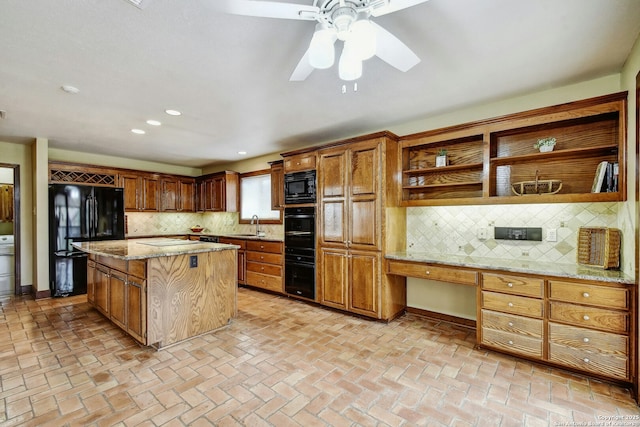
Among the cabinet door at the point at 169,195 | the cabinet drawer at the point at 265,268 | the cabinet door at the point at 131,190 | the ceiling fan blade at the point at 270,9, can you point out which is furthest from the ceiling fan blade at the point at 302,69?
the cabinet door at the point at 169,195

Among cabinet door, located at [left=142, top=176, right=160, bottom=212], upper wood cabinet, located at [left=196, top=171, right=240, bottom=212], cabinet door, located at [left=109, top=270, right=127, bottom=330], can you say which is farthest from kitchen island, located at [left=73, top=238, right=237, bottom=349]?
upper wood cabinet, located at [left=196, top=171, right=240, bottom=212]

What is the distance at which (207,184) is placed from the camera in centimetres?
632

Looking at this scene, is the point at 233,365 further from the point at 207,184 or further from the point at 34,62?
the point at 207,184

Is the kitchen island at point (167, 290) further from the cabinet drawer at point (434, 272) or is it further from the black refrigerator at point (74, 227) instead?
the cabinet drawer at point (434, 272)

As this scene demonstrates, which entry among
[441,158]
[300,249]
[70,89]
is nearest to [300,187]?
[300,249]

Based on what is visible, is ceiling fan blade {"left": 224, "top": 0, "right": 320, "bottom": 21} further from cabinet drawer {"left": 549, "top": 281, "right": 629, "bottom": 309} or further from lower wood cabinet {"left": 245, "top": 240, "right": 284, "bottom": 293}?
lower wood cabinet {"left": 245, "top": 240, "right": 284, "bottom": 293}

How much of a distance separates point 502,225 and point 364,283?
5.22ft

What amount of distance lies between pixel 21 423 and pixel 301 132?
3692 millimetres

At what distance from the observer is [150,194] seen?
5848 millimetres

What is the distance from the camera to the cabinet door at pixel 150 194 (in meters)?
5.75

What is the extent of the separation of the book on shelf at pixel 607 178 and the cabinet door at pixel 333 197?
90.8 inches

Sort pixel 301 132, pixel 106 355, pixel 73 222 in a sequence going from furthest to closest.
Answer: pixel 73 222, pixel 301 132, pixel 106 355

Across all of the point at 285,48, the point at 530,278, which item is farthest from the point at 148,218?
the point at 530,278

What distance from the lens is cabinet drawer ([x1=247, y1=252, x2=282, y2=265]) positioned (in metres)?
4.57
